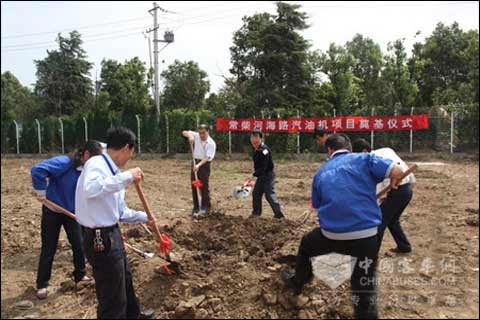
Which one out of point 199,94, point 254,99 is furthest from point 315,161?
point 199,94

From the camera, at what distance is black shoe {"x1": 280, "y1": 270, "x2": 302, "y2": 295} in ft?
13.1

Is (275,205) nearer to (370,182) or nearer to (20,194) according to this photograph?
(370,182)

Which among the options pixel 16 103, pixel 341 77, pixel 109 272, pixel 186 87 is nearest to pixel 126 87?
pixel 186 87

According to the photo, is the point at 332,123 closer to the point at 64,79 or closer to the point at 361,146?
the point at 361,146

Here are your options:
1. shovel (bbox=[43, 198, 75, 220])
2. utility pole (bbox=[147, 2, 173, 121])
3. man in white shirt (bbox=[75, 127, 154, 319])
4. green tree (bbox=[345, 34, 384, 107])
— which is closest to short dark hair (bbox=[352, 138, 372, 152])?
man in white shirt (bbox=[75, 127, 154, 319])

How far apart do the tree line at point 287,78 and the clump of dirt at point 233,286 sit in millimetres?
11587

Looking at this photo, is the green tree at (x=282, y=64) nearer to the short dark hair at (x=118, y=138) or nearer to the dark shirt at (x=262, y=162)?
the dark shirt at (x=262, y=162)

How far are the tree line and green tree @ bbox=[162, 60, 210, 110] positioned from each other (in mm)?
77

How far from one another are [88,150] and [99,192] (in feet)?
4.69

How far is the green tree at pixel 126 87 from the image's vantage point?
34.4 m

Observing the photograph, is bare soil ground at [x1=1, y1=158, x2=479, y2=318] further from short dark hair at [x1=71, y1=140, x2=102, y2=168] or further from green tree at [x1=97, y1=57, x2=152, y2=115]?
green tree at [x1=97, y1=57, x2=152, y2=115]

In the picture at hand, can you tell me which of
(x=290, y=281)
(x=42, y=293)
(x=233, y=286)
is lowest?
(x=42, y=293)

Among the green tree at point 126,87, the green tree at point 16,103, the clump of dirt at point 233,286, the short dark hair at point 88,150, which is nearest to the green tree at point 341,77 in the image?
the green tree at point 126,87

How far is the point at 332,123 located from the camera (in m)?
17.1
